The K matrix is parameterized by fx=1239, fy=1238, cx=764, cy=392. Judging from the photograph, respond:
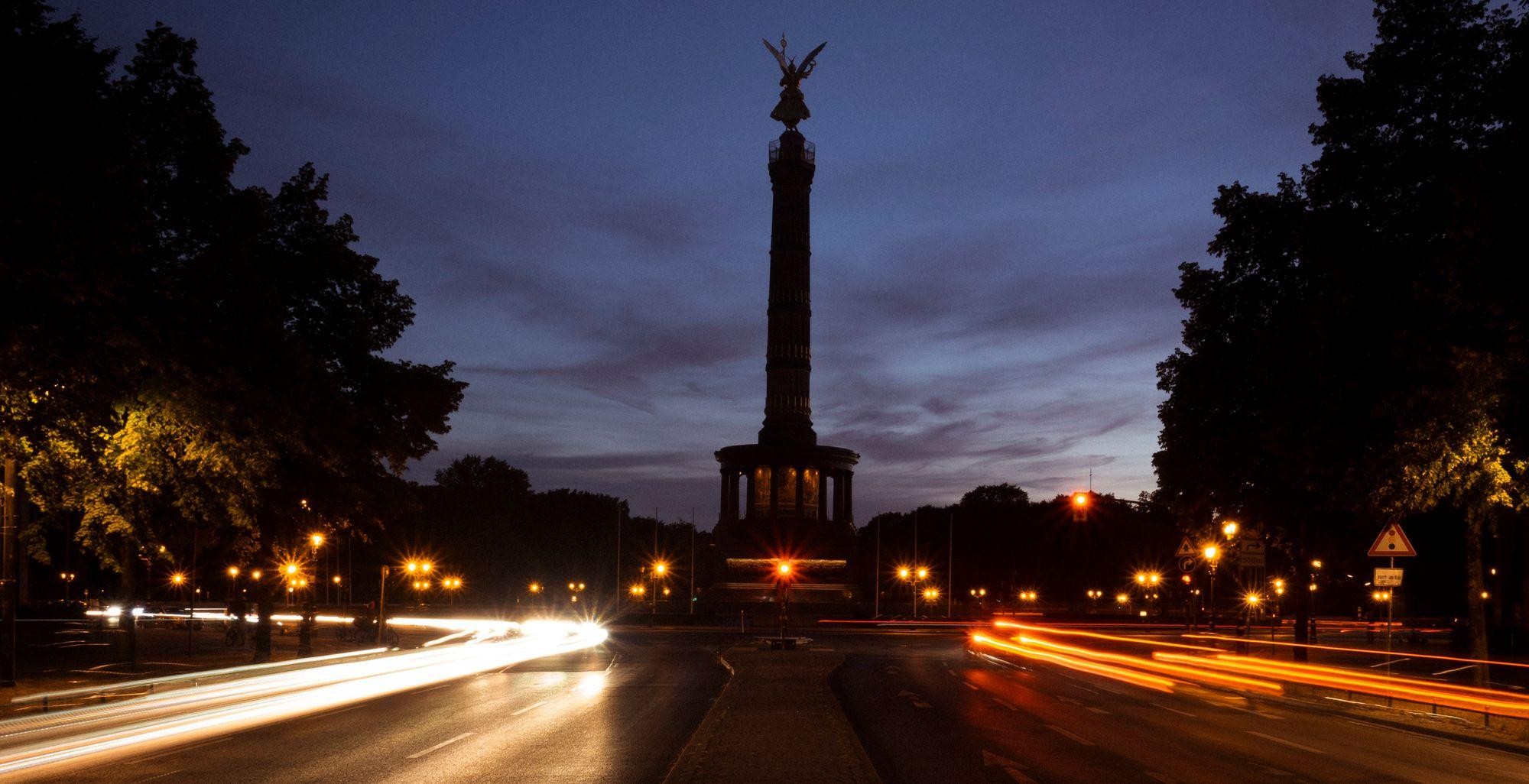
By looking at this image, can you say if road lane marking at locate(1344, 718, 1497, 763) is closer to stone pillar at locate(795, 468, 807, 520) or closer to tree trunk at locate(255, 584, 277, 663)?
tree trunk at locate(255, 584, 277, 663)

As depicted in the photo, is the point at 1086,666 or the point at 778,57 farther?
the point at 778,57

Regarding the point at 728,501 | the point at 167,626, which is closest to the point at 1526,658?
the point at 167,626

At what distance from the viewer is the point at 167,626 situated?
6688 cm

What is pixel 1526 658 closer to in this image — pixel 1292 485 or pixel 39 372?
pixel 1292 485

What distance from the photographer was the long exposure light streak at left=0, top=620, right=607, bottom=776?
56.0 ft

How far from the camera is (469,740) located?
18.2 metres

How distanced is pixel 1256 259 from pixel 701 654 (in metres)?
23.4

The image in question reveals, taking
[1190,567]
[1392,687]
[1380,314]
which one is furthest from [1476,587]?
[1190,567]

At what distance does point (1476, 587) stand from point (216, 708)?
83.7ft

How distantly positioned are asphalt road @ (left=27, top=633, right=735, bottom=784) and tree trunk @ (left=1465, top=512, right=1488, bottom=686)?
1629 centimetres

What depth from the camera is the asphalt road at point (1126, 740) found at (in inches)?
606

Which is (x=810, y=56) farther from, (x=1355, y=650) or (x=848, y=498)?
(x=1355, y=650)

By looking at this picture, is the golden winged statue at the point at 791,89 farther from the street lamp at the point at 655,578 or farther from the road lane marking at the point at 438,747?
the road lane marking at the point at 438,747

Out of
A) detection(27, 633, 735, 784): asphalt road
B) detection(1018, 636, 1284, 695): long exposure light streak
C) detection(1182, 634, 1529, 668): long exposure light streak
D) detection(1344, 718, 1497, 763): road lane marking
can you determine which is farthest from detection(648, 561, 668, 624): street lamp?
detection(1344, 718, 1497, 763): road lane marking
